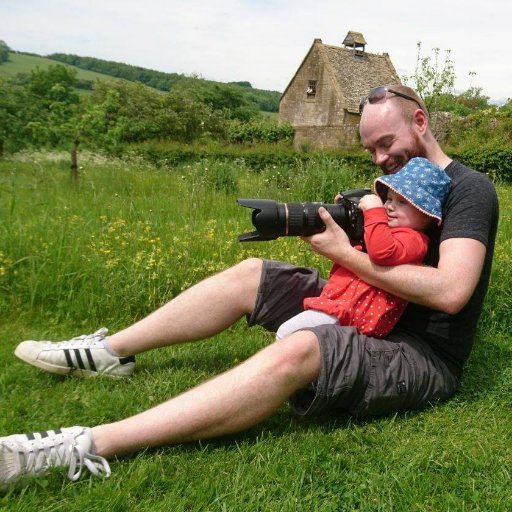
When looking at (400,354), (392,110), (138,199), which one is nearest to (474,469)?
(400,354)

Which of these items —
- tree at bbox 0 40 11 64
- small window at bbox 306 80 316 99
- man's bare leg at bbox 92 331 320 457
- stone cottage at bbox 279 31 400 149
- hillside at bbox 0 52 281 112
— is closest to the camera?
man's bare leg at bbox 92 331 320 457

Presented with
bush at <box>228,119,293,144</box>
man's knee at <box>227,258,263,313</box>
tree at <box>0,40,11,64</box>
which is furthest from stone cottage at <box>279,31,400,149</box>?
man's knee at <box>227,258,263,313</box>

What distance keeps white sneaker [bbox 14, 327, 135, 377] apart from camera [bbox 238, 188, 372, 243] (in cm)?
90

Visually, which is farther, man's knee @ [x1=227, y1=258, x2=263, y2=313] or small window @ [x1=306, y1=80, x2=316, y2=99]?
small window @ [x1=306, y1=80, x2=316, y2=99]

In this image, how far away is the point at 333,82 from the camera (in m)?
33.4

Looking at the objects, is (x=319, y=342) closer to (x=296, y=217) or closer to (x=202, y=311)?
(x=296, y=217)

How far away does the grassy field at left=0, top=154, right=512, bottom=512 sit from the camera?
171 centimetres

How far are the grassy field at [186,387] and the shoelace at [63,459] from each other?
0.12 feet

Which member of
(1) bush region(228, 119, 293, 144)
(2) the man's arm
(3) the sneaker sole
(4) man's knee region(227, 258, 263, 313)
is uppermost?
(1) bush region(228, 119, 293, 144)

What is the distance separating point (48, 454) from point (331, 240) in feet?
4.15

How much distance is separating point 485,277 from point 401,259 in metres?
0.45

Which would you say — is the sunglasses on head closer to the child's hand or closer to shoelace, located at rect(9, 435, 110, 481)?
the child's hand

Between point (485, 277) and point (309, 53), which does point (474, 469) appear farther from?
point (309, 53)

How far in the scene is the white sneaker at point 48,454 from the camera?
5.31ft
